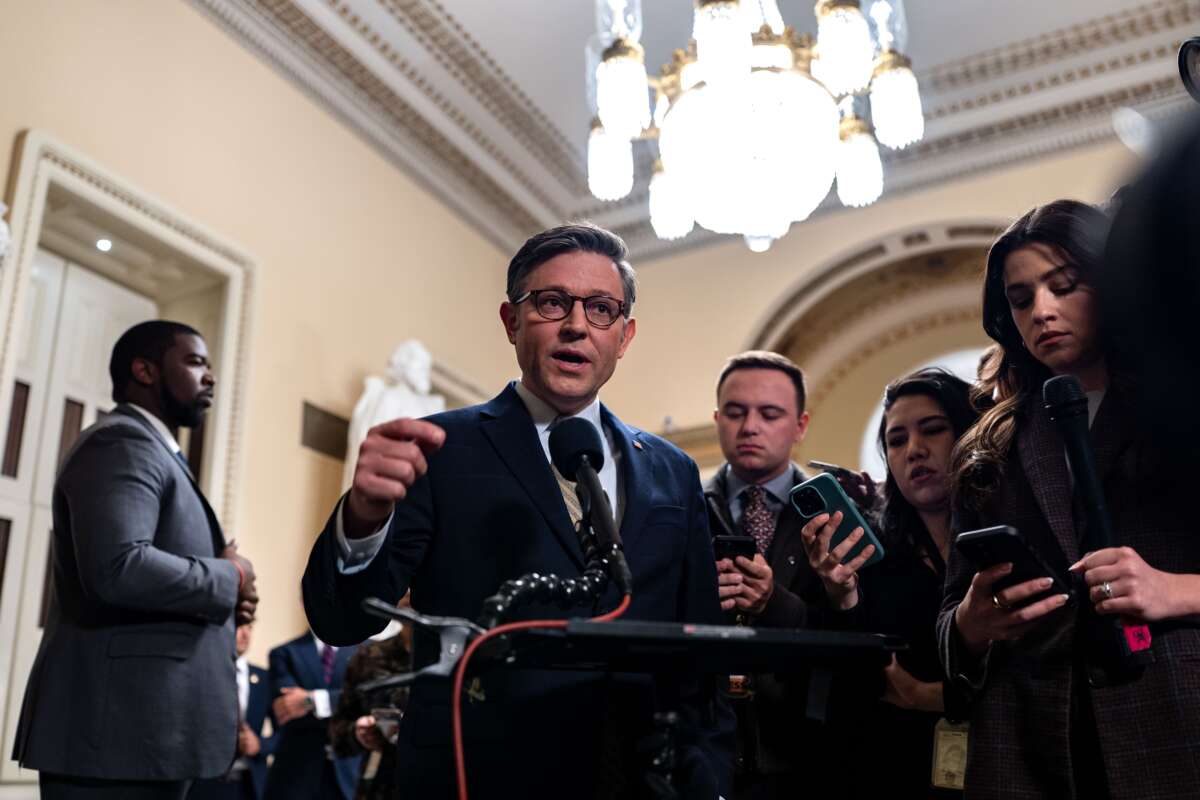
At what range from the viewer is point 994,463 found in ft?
6.05

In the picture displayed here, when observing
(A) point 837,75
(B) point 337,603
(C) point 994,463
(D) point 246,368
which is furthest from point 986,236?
(B) point 337,603

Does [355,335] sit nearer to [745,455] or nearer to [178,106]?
[178,106]

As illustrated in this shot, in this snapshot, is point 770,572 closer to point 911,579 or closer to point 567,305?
point 911,579

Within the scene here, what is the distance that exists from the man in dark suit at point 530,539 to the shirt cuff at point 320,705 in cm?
312

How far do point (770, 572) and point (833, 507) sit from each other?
7.1 inches

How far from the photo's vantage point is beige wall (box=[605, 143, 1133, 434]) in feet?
23.8

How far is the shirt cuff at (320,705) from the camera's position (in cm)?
457

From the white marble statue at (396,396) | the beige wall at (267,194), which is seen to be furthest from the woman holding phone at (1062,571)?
the white marble statue at (396,396)

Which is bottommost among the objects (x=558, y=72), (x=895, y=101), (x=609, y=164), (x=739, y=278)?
(x=609, y=164)

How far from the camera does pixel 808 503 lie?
2172 millimetres

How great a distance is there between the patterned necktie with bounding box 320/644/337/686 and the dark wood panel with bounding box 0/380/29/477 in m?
1.52

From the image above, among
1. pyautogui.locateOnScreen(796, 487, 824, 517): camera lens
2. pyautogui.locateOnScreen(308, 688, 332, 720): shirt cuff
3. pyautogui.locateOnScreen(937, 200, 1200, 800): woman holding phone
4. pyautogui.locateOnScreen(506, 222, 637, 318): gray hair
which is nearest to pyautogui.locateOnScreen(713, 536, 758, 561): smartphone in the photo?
pyautogui.locateOnScreen(796, 487, 824, 517): camera lens

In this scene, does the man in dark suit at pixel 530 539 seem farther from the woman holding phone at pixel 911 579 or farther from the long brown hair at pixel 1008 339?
the woman holding phone at pixel 911 579

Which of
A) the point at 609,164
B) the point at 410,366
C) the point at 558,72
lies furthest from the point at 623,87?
the point at 410,366
